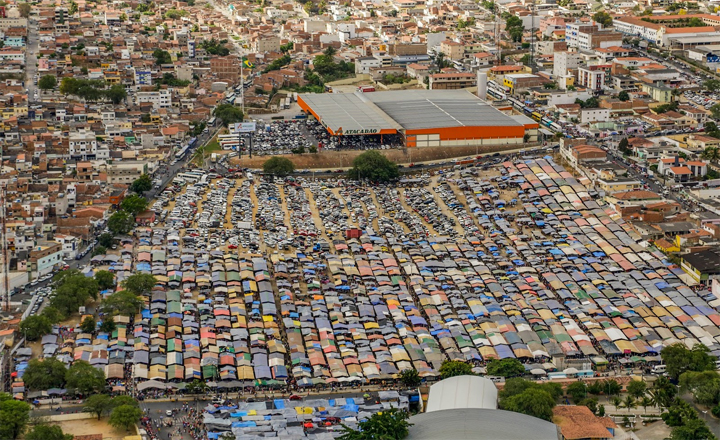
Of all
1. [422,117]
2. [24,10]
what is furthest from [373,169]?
[24,10]

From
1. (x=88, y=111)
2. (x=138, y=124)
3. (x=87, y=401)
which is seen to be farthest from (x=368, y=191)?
(x=87, y=401)

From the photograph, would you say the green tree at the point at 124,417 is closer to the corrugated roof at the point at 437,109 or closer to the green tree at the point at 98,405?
the green tree at the point at 98,405

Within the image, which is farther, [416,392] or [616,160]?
[616,160]

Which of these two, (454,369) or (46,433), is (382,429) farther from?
(46,433)

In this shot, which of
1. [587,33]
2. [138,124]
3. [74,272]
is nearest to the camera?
[74,272]

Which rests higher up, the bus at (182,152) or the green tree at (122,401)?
the bus at (182,152)

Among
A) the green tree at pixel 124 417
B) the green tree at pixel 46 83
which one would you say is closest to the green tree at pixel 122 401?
the green tree at pixel 124 417

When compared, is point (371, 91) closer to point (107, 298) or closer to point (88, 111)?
point (88, 111)
